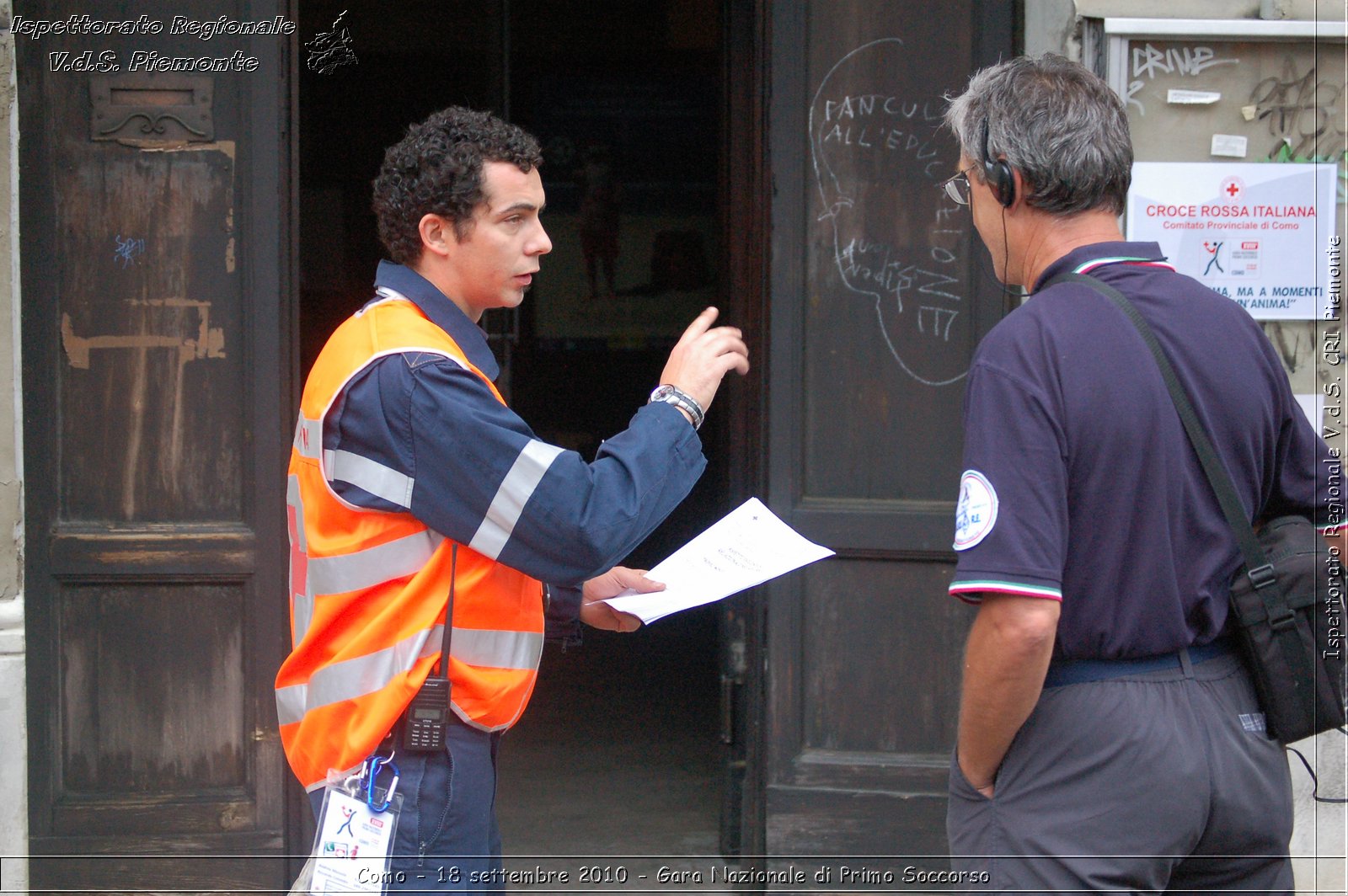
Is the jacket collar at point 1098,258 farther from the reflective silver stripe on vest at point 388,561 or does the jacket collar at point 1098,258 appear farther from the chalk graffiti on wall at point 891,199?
the chalk graffiti on wall at point 891,199

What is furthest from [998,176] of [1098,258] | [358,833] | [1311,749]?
[1311,749]

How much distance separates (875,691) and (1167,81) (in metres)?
2.08

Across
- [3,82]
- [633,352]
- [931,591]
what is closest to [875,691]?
[931,591]

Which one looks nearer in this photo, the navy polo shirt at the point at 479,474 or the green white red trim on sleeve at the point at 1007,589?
the green white red trim on sleeve at the point at 1007,589

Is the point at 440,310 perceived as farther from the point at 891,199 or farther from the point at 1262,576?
the point at 891,199

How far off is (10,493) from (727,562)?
247 centimetres

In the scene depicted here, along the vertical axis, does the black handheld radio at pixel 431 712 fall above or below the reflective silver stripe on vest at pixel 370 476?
below

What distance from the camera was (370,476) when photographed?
1.89 meters

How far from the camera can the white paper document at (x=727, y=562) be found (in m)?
2.10

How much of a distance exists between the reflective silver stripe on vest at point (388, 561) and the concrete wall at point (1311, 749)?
2.73 meters

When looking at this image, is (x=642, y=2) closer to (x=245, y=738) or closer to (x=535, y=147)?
(x=245, y=738)

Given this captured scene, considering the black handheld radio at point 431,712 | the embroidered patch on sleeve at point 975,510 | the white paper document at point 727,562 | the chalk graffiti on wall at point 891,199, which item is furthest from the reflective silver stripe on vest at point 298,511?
the chalk graffiti on wall at point 891,199

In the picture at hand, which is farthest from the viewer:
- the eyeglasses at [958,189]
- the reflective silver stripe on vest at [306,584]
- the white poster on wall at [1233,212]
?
the white poster on wall at [1233,212]

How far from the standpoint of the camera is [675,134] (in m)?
7.93
